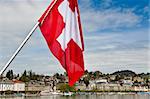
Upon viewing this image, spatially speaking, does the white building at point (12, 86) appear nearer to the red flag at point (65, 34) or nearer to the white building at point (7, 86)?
the white building at point (7, 86)

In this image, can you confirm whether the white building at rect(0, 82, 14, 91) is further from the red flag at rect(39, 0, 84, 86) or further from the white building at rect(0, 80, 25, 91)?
the red flag at rect(39, 0, 84, 86)

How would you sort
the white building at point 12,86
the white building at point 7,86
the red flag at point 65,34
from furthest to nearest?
the white building at point 12,86 → the white building at point 7,86 → the red flag at point 65,34

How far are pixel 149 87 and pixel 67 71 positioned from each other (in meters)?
179

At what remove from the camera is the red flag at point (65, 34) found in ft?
15.3

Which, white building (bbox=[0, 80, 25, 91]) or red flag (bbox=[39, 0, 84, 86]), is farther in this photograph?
→ white building (bbox=[0, 80, 25, 91])

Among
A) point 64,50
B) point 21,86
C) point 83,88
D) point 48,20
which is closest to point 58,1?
point 48,20

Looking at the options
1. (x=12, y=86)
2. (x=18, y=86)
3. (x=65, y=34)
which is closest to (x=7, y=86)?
(x=12, y=86)

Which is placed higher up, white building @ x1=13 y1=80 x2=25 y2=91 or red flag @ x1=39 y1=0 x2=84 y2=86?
white building @ x1=13 y1=80 x2=25 y2=91

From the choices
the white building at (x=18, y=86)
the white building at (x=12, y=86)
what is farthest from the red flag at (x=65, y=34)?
the white building at (x=18, y=86)

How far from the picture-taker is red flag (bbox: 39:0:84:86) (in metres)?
4.66

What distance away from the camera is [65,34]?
473 centimetres

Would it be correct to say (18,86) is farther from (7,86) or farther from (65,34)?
(65,34)

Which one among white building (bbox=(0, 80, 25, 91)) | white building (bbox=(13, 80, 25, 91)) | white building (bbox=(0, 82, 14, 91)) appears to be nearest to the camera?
white building (bbox=(0, 82, 14, 91))

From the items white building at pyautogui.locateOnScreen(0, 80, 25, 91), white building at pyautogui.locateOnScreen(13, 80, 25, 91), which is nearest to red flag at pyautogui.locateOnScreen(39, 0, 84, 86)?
white building at pyautogui.locateOnScreen(0, 80, 25, 91)
